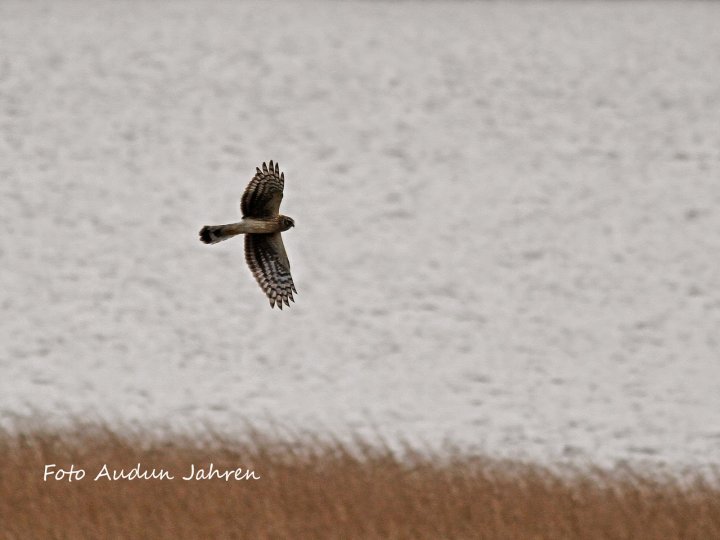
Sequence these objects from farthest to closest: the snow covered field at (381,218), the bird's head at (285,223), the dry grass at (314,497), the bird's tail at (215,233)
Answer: the snow covered field at (381,218)
the dry grass at (314,497)
the bird's head at (285,223)
the bird's tail at (215,233)

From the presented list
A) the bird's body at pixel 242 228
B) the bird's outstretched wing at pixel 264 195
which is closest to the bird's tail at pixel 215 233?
the bird's body at pixel 242 228

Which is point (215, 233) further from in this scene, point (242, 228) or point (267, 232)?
point (267, 232)

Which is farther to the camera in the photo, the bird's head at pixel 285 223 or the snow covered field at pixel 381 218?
the snow covered field at pixel 381 218

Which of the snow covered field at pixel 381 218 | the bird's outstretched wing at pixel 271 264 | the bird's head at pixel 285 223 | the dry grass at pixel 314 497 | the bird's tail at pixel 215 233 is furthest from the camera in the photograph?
the snow covered field at pixel 381 218

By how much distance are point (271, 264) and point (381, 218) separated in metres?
16.0

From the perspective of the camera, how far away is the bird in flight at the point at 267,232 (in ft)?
17.2

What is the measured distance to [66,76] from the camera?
80.0 feet

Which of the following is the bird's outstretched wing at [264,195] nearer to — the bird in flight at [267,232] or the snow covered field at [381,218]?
the bird in flight at [267,232]

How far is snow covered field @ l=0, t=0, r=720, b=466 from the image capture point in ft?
55.4

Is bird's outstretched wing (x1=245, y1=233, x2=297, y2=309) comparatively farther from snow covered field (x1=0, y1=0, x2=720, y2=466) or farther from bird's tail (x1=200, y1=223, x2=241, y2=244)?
snow covered field (x1=0, y1=0, x2=720, y2=466)

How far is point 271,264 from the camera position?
5371mm

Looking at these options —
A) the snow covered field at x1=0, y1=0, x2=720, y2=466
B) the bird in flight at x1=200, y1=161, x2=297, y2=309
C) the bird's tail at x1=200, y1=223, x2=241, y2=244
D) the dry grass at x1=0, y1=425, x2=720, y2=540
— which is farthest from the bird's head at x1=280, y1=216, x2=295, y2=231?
the snow covered field at x1=0, y1=0, x2=720, y2=466

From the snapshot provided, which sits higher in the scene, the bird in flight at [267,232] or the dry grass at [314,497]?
the bird in flight at [267,232]

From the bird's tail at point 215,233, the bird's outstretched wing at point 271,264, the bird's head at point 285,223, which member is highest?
the bird's tail at point 215,233
